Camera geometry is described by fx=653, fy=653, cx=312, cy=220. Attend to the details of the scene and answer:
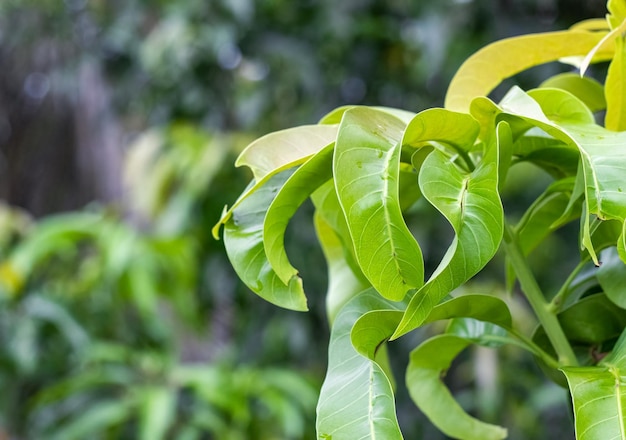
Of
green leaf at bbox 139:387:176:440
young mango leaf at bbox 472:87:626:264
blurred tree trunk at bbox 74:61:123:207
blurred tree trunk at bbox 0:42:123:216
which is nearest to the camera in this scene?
young mango leaf at bbox 472:87:626:264

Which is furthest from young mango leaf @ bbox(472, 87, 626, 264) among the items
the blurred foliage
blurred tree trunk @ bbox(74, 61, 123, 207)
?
blurred tree trunk @ bbox(74, 61, 123, 207)

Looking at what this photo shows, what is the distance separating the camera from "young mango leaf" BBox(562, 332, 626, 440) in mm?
234

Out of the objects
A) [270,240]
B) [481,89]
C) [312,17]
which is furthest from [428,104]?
[270,240]

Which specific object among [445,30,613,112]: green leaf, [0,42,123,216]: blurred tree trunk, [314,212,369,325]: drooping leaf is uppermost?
[445,30,613,112]: green leaf

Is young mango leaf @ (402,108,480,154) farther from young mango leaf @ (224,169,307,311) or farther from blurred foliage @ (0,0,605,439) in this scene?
blurred foliage @ (0,0,605,439)

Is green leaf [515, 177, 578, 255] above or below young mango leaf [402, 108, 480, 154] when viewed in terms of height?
below

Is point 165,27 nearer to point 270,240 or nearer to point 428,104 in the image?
point 428,104

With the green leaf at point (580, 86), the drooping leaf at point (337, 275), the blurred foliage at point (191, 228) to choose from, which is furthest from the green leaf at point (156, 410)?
the green leaf at point (580, 86)

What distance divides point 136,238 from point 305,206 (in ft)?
1.06

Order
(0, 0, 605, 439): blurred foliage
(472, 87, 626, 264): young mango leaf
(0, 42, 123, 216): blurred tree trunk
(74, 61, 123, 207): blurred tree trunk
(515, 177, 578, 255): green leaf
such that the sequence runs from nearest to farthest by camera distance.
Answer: (472, 87, 626, 264): young mango leaf
(515, 177, 578, 255): green leaf
(0, 0, 605, 439): blurred foliage
(74, 61, 123, 207): blurred tree trunk
(0, 42, 123, 216): blurred tree trunk

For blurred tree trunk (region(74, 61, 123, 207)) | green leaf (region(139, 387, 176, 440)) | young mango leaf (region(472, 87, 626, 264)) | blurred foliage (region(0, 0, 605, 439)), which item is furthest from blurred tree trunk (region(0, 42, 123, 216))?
young mango leaf (region(472, 87, 626, 264))

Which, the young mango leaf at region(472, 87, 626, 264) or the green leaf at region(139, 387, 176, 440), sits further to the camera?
the green leaf at region(139, 387, 176, 440)

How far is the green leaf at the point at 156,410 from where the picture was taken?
874 millimetres

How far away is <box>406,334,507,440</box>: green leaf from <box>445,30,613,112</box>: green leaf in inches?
4.9
